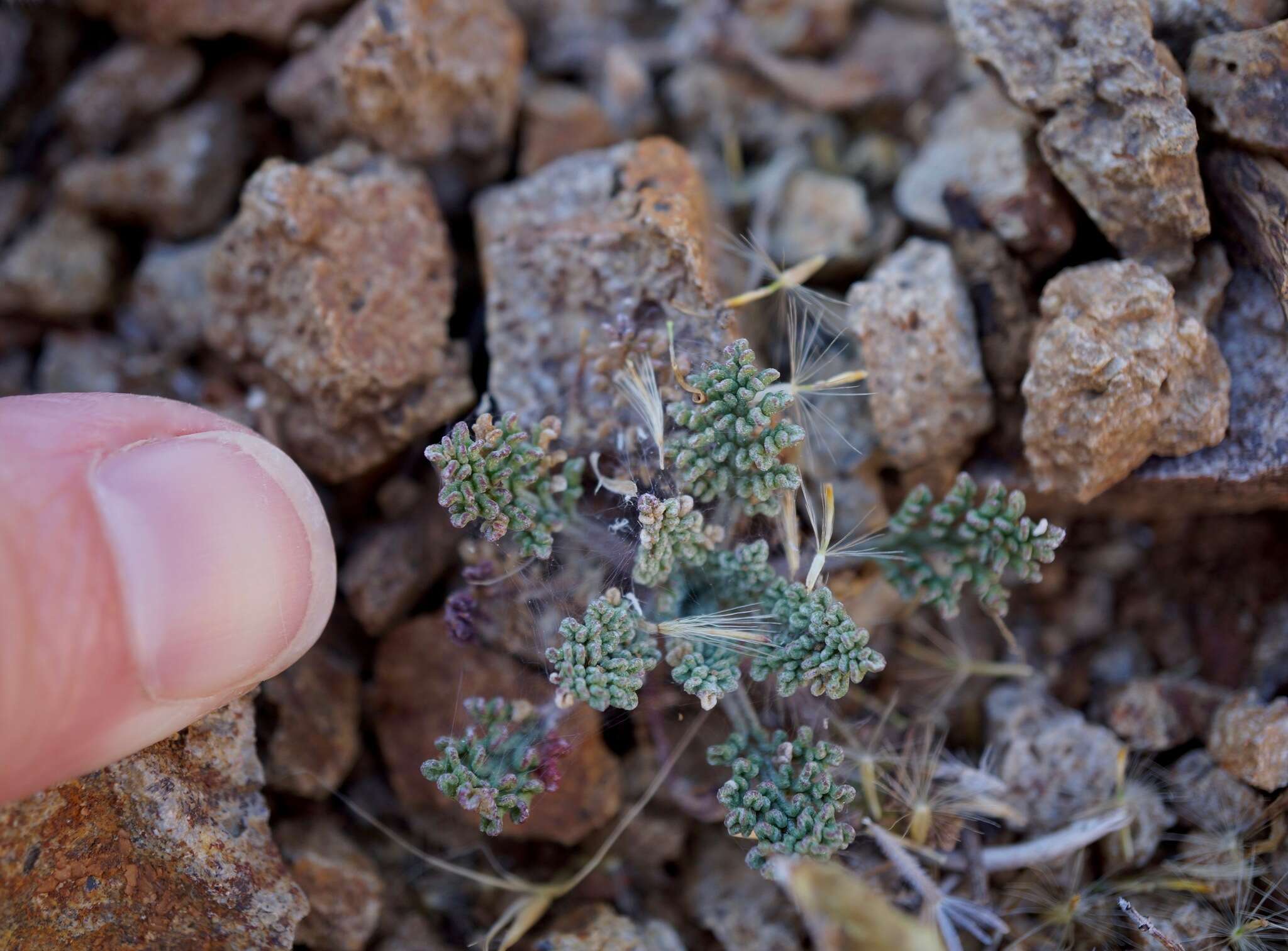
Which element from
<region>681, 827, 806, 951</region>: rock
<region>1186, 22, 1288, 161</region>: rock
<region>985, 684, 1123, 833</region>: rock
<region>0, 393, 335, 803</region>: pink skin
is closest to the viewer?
<region>0, 393, 335, 803</region>: pink skin

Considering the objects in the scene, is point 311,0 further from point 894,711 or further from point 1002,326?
point 894,711

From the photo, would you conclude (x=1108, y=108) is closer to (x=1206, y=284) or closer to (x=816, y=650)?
(x=1206, y=284)

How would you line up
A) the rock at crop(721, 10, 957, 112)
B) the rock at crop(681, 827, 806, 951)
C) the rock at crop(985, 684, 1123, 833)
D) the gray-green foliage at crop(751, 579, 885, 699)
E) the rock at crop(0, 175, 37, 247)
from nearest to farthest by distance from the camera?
1. the gray-green foliage at crop(751, 579, 885, 699)
2. the rock at crop(681, 827, 806, 951)
3. the rock at crop(985, 684, 1123, 833)
4. the rock at crop(0, 175, 37, 247)
5. the rock at crop(721, 10, 957, 112)

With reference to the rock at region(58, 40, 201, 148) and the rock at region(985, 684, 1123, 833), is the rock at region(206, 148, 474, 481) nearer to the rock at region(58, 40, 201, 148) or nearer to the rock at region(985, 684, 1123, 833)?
the rock at region(58, 40, 201, 148)

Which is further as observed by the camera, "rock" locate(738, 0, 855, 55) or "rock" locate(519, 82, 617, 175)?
"rock" locate(738, 0, 855, 55)

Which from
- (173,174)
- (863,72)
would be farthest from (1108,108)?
(173,174)

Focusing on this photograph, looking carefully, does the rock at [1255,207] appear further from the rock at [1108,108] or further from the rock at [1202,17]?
the rock at [1202,17]

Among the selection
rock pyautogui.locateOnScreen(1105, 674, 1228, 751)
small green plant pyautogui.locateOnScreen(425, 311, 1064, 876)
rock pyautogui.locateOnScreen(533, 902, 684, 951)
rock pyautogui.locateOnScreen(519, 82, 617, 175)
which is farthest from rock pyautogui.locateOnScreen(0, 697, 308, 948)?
rock pyautogui.locateOnScreen(1105, 674, 1228, 751)
